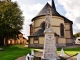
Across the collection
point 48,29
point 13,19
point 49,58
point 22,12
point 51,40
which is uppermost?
point 22,12

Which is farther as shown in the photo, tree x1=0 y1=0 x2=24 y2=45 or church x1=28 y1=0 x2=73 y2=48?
tree x1=0 y1=0 x2=24 y2=45

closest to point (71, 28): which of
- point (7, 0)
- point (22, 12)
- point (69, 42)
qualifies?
point (69, 42)

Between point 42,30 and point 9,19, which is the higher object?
point 9,19

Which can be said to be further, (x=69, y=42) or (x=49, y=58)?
(x=69, y=42)

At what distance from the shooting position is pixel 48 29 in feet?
35.9

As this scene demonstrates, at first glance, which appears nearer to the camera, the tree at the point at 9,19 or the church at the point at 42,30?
the church at the point at 42,30

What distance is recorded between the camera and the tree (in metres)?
32.9

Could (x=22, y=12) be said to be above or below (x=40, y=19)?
above

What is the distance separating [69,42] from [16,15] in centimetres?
1713

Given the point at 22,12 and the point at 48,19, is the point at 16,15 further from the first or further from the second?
the point at 48,19

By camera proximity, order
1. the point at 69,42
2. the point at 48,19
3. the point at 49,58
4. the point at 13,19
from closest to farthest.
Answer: the point at 49,58 → the point at 48,19 → the point at 13,19 → the point at 69,42

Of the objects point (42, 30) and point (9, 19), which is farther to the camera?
point (42, 30)

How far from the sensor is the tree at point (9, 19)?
3294 cm

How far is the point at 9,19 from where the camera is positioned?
33.5 metres
